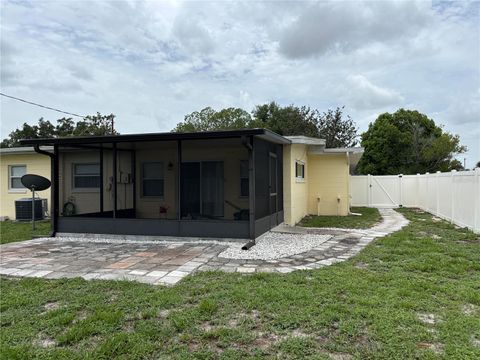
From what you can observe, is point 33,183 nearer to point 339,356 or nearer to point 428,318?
point 339,356

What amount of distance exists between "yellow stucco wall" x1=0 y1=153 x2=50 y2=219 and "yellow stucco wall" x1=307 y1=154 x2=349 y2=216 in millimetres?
9711

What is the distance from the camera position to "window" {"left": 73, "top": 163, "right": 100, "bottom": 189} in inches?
457

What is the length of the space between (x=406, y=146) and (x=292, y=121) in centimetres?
970

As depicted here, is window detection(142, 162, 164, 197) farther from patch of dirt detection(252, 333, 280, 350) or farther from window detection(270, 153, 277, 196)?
patch of dirt detection(252, 333, 280, 350)

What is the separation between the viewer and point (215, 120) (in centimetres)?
3067

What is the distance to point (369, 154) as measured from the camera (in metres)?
28.6

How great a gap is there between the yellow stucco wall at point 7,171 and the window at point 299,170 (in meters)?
8.91

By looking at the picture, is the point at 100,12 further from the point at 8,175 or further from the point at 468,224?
the point at 468,224

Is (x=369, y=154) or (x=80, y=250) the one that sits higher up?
(x=369, y=154)

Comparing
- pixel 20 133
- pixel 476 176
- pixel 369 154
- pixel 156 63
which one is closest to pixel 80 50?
pixel 156 63

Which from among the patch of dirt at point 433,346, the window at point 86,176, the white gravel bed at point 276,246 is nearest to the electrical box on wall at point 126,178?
the window at point 86,176

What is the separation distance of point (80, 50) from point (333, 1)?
9.61 metres

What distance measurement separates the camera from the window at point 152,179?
1116cm

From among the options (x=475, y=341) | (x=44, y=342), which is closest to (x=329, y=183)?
(x=475, y=341)
